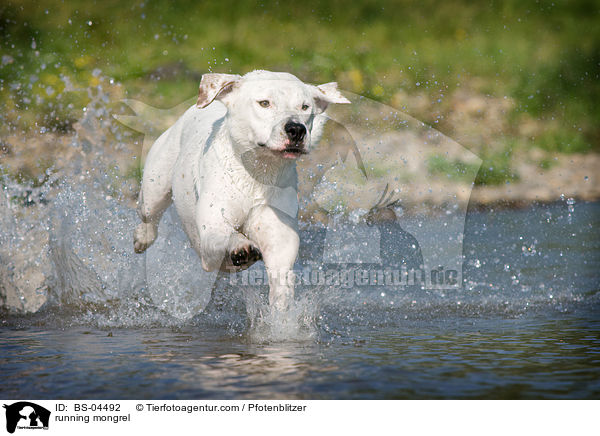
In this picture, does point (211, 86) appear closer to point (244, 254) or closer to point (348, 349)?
point (244, 254)

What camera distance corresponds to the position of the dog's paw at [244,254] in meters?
4.30

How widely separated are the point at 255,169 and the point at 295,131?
0.56 m

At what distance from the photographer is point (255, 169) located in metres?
4.87

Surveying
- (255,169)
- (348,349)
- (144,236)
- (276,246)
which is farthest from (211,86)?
(144,236)

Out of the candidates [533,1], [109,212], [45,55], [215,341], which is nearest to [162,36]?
[45,55]

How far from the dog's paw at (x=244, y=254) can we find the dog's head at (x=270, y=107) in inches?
24.3

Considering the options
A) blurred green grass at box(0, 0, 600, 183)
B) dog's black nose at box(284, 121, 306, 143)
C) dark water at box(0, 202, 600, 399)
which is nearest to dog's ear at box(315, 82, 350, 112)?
dog's black nose at box(284, 121, 306, 143)

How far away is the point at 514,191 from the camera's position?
12781 mm

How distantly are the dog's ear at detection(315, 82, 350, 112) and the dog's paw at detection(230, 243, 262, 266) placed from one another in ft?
3.82

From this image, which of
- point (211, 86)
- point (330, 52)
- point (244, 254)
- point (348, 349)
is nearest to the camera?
point (348, 349)

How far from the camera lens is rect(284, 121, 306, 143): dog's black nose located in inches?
174
